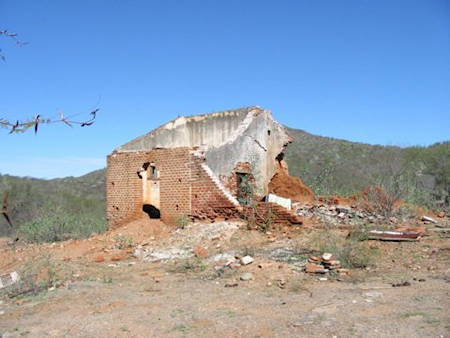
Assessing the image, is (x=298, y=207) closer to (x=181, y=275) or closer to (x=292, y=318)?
(x=181, y=275)

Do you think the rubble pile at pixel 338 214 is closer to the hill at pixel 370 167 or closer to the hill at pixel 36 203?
the hill at pixel 370 167

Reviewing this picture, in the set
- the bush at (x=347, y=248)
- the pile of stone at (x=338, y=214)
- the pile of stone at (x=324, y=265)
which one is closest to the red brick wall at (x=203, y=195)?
the pile of stone at (x=338, y=214)

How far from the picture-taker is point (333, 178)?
20.9 meters

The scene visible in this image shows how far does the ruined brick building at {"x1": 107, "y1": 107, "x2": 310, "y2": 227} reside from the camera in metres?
11.9

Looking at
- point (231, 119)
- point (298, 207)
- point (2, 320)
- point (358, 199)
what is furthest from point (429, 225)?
point (2, 320)

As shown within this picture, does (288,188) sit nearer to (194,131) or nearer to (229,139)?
(229,139)

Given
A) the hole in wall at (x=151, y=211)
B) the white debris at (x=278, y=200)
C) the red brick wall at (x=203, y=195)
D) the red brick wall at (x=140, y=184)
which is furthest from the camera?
the hole in wall at (x=151, y=211)

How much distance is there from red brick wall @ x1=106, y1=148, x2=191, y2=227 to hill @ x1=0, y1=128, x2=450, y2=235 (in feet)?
15.2

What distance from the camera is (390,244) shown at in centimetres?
873

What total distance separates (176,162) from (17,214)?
1725 cm

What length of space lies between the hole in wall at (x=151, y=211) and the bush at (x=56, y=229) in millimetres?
2253

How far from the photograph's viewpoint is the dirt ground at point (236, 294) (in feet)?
16.0

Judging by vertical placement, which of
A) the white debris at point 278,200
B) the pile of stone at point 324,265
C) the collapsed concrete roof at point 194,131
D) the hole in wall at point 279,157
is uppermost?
the collapsed concrete roof at point 194,131

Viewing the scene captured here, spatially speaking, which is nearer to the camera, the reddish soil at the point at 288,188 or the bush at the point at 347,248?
the bush at the point at 347,248
